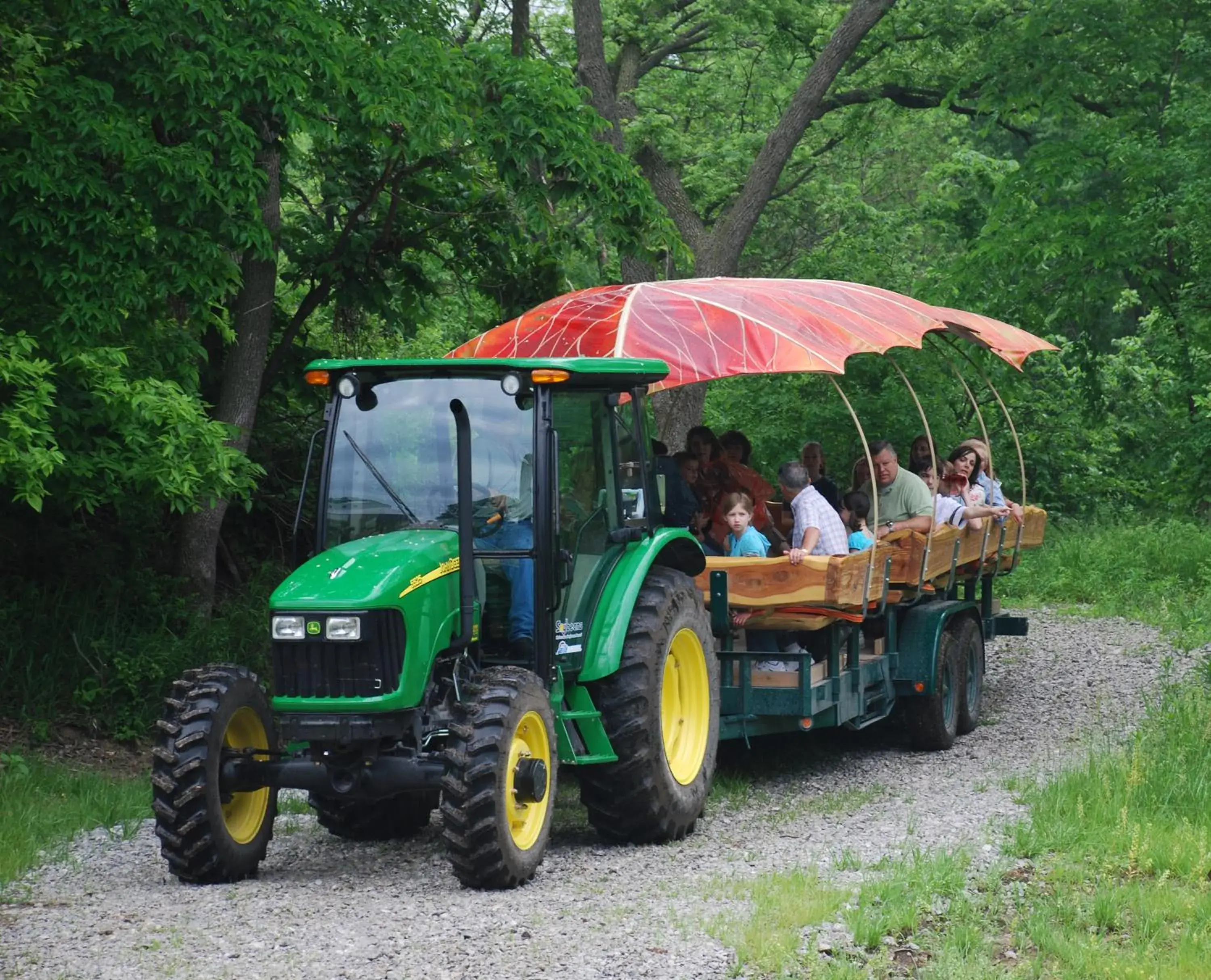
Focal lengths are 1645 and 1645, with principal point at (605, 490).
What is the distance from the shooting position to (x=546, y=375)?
25.2 feet

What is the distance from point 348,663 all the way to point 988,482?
293 inches

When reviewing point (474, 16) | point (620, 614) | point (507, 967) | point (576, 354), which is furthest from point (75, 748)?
point (474, 16)

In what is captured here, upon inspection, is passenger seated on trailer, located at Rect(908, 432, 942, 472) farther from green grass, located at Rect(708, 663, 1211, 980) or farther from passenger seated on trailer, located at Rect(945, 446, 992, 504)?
green grass, located at Rect(708, 663, 1211, 980)

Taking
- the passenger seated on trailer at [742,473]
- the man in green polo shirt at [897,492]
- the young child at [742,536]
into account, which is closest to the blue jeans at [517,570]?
the young child at [742,536]

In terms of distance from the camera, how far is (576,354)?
1062 centimetres

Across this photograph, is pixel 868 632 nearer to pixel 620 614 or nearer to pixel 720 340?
pixel 720 340

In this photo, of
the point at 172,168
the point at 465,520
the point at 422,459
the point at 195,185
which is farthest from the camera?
the point at 195,185

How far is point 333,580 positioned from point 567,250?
7341 mm

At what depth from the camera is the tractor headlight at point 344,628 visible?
713 cm

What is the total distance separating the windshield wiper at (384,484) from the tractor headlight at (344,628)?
809mm

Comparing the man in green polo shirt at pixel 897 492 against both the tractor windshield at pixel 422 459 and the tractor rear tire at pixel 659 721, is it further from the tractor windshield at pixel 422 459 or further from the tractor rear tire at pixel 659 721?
the tractor windshield at pixel 422 459

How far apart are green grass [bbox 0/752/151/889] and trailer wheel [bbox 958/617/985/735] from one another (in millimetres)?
5737

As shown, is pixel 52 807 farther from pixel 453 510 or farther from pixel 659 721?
pixel 659 721

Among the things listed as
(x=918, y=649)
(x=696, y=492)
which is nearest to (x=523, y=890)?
(x=918, y=649)
